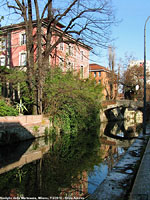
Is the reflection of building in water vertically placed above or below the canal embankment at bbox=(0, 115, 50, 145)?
below

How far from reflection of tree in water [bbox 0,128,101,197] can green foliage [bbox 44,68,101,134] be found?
523 cm

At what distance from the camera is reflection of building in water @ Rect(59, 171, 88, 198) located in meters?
5.88

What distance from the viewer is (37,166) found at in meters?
8.48

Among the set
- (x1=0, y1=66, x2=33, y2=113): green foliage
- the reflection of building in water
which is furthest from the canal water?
(x1=0, y1=66, x2=33, y2=113): green foliage

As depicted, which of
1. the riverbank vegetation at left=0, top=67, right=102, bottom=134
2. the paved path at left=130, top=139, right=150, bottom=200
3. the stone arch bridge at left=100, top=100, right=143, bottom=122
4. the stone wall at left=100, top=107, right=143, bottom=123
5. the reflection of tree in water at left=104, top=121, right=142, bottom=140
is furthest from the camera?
the stone wall at left=100, top=107, right=143, bottom=123

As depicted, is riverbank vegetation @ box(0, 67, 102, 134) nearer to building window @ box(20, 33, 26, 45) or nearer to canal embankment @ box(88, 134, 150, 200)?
canal embankment @ box(88, 134, 150, 200)

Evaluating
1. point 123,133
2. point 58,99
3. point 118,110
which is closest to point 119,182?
point 58,99

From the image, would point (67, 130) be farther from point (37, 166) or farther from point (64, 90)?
point (37, 166)

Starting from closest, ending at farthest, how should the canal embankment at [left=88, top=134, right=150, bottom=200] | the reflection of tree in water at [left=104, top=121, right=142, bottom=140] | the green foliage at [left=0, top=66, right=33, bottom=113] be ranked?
1. the canal embankment at [left=88, top=134, right=150, bottom=200]
2. the green foliage at [left=0, top=66, right=33, bottom=113]
3. the reflection of tree in water at [left=104, top=121, right=142, bottom=140]

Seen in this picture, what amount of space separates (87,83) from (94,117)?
11.7 ft

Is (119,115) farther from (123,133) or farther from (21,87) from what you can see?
(21,87)

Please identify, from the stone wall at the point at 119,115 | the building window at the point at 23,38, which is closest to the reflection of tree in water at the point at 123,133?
the stone wall at the point at 119,115

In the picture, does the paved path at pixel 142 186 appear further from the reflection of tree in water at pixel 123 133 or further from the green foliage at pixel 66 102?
the reflection of tree in water at pixel 123 133

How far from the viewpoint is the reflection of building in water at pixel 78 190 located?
588 cm
